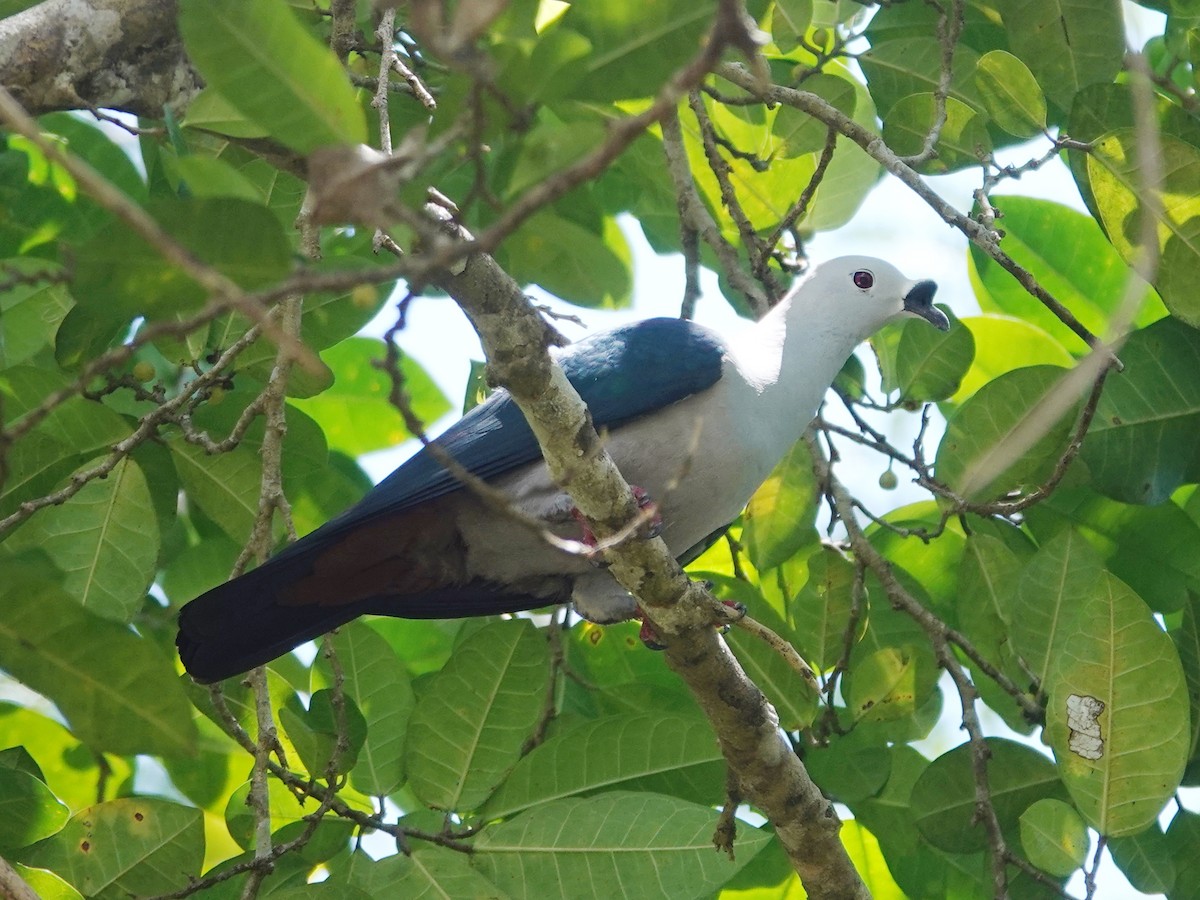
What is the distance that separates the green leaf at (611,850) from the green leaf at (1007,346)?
163 centimetres

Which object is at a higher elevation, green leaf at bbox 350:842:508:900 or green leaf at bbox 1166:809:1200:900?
green leaf at bbox 350:842:508:900

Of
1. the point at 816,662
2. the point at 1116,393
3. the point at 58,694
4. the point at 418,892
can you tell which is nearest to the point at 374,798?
the point at 418,892

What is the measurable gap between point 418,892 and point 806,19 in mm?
2409

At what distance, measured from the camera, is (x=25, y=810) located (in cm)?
267

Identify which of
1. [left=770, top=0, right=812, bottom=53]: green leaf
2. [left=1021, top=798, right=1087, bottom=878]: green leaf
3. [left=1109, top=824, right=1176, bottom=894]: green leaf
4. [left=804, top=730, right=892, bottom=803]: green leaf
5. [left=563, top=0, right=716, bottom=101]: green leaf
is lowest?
[left=1109, top=824, right=1176, bottom=894]: green leaf

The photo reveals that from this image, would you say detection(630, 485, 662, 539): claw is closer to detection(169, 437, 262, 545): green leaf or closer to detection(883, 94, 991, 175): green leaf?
detection(169, 437, 262, 545): green leaf

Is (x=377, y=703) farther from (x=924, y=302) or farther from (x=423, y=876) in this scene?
(x=924, y=302)

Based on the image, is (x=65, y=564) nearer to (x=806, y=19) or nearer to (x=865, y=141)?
(x=865, y=141)

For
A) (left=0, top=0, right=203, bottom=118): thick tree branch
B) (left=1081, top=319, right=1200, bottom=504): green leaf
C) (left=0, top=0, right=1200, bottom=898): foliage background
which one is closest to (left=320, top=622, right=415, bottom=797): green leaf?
(left=0, top=0, right=1200, bottom=898): foliage background

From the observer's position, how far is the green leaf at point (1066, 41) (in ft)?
10.3

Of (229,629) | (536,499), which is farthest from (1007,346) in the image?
(229,629)

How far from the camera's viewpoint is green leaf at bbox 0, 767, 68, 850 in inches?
104

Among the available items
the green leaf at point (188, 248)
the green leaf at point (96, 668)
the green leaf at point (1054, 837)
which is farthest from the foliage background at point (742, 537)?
the green leaf at point (188, 248)

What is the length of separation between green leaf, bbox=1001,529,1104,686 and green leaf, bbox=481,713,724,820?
817mm
